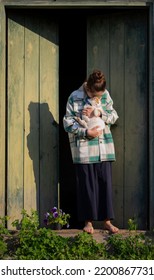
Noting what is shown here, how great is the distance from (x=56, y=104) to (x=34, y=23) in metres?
0.89

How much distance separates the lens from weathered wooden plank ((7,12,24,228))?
7000 mm

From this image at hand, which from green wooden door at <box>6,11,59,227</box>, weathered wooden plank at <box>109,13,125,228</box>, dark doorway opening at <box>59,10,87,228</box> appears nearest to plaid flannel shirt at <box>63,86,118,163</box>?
weathered wooden plank at <box>109,13,125,228</box>

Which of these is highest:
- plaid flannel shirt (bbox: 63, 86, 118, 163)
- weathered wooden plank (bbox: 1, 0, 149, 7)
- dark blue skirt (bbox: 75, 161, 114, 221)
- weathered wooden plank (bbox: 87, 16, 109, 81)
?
weathered wooden plank (bbox: 1, 0, 149, 7)

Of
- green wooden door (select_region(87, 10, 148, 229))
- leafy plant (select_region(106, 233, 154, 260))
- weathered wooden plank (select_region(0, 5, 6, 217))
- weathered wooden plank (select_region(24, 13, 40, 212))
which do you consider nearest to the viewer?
leafy plant (select_region(106, 233, 154, 260))

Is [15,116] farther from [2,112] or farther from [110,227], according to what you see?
[110,227]

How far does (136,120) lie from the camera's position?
7012mm

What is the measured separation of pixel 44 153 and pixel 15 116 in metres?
0.50

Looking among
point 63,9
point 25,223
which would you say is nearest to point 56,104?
point 63,9

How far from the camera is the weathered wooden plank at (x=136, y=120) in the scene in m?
6.98

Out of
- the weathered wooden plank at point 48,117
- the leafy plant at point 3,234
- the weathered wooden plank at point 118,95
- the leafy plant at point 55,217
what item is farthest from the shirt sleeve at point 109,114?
the leafy plant at point 3,234

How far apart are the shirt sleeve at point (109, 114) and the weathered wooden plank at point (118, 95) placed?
0.78 feet

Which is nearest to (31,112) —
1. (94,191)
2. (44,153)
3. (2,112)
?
(2,112)

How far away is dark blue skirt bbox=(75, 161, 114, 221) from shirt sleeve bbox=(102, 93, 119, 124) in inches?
16.6

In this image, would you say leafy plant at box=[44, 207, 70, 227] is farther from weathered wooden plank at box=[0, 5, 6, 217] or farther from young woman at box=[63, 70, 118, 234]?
weathered wooden plank at box=[0, 5, 6, 217]
